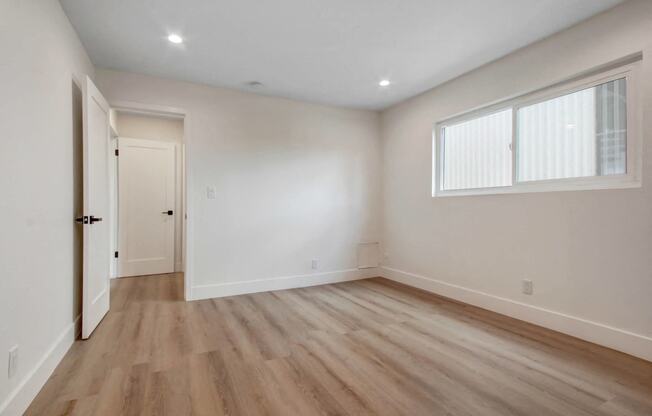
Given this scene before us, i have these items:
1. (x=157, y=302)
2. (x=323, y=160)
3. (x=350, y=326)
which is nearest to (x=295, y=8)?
(x=323, y=160)

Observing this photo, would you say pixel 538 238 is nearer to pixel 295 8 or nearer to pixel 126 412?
pixel 295 8

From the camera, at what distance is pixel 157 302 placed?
136 inches

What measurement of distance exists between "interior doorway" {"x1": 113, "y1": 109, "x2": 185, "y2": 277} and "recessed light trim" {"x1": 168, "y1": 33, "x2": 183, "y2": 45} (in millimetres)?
2180

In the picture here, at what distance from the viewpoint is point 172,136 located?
511cm

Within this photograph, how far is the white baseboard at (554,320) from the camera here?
2.18m

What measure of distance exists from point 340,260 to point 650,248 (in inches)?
122

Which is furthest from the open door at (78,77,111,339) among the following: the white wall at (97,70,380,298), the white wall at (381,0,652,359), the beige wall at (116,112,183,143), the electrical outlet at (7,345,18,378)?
the white wall at (381,0,652,359)

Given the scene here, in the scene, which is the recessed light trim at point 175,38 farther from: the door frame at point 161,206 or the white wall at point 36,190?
the door frame at point 161,206

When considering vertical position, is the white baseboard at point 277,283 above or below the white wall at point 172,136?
below

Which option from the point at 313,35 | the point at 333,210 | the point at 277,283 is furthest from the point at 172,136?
the point at 313,35

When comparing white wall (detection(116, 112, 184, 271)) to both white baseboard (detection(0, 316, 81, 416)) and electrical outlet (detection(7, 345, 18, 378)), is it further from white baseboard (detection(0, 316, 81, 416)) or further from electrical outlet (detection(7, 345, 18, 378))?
electrical outlet (detection(7, 345, 18, 378))

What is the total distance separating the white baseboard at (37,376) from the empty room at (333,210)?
0.8 inches

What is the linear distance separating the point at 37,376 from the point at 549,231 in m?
3.65

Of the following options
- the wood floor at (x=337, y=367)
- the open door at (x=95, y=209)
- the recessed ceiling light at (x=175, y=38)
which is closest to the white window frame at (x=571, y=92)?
the wood floor at (x=337, y=367)
